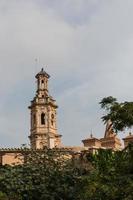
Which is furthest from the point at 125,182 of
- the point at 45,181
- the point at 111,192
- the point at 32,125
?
the point at 32,125

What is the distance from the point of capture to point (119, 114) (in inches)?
646

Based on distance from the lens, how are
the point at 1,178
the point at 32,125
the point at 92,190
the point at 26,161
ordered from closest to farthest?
the point at 92,190
the point at 1,178
the point at 26,161
the point at 32,125

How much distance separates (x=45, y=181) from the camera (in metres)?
24.0

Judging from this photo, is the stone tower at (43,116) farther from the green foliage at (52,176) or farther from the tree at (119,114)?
the tree at (119,114)

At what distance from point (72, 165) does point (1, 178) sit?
3711mm

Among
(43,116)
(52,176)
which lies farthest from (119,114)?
(43,116)

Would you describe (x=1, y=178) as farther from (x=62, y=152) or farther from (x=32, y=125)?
(x=32, y=125)

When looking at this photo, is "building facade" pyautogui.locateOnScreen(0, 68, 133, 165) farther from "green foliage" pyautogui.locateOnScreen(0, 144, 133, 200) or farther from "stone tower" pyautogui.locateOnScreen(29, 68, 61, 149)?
"green foliage" pyautogui.locateOnScreen(0, 144, 133, 200)

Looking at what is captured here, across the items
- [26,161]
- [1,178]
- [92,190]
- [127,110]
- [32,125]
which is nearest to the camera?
[127,110]

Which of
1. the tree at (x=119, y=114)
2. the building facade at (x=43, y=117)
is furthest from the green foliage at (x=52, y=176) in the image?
the building facade at (x=43, y=117)

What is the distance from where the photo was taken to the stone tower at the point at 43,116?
2414 inches

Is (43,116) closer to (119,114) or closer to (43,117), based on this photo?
(43,117)

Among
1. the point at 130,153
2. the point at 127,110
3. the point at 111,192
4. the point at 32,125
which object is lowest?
the point at 111,192

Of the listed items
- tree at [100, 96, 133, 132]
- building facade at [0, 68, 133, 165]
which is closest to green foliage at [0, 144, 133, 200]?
tree at [100, 96, 133, 132]
